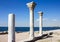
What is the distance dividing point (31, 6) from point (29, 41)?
3.39m

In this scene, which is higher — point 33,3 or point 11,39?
point 33,3

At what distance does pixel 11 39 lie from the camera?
8742mm

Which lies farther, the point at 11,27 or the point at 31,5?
the point at 31,5

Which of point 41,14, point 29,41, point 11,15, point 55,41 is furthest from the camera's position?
point 41,14

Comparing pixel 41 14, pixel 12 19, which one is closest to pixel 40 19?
pixel 41 14

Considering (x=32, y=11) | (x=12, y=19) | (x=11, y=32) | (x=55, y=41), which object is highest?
(x=32, y=11)

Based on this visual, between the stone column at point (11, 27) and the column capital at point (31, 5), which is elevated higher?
the column capital at point (31, 5)

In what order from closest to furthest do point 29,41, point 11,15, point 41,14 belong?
point 11,15 < point 29,41 < point 41,14

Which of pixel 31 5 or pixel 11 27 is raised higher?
pixel 31 5

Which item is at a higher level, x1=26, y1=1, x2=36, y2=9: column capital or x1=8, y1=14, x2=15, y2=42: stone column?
x1=26, y1=1, x2=36, y2=9: column capital

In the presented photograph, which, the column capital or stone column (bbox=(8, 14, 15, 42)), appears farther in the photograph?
the column capital

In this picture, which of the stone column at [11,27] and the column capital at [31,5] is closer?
the stone column at [11,27]

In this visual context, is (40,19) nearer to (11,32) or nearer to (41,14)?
(41,14)

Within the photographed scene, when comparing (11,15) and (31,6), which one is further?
(31,6)
